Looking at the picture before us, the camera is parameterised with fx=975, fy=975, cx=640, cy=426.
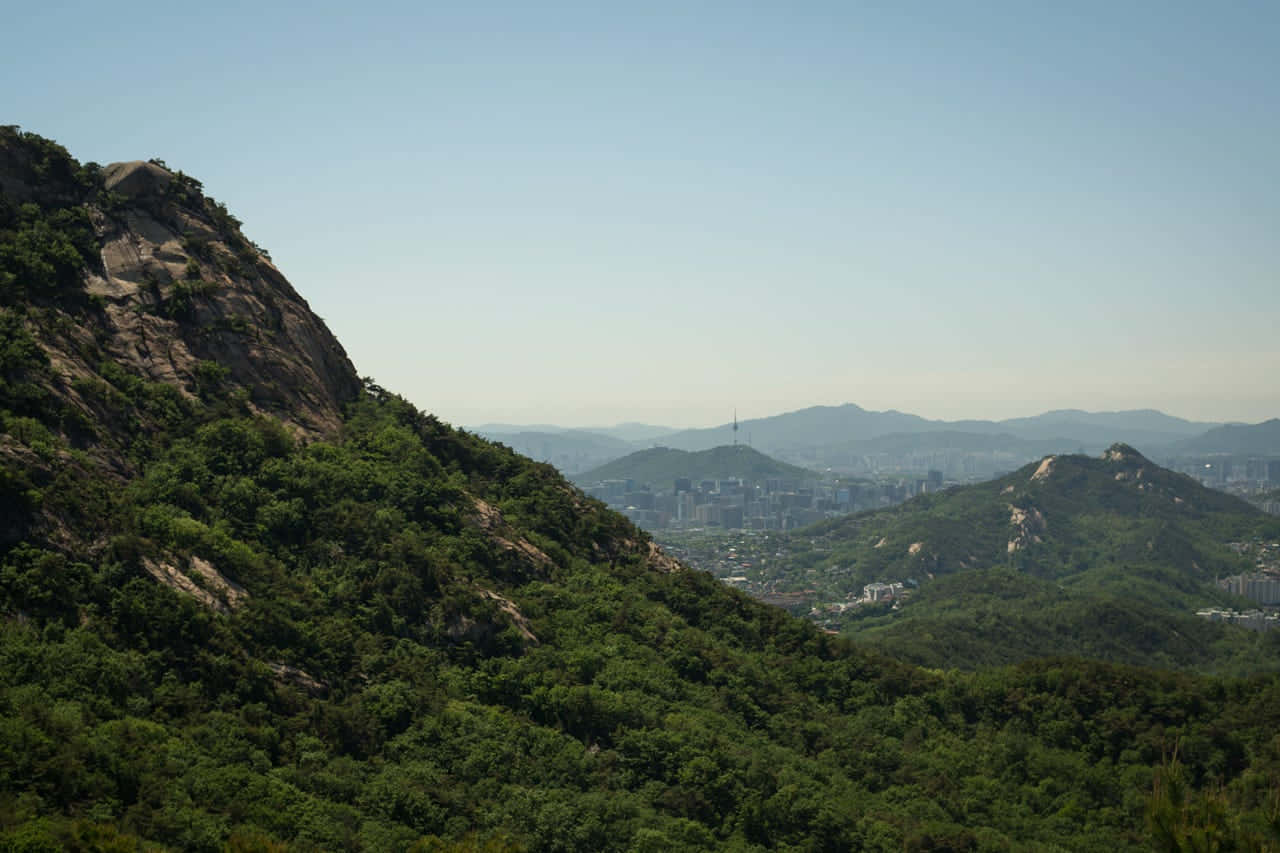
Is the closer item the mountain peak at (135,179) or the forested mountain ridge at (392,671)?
the forested mountain ridge at (392,671)

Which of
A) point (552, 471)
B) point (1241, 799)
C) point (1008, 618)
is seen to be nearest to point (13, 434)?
point (552, 471)

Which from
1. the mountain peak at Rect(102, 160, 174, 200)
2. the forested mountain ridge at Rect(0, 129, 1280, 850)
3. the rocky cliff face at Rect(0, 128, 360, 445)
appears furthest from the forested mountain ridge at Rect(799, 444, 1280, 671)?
the mountain peak at Rect(102, 160, 174, 200)

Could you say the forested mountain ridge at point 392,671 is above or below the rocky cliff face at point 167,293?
below

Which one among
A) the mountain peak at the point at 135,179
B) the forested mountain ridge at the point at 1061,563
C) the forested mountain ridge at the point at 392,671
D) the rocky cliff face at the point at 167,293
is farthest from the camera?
the forested mountain ridge at the point at 1061,563

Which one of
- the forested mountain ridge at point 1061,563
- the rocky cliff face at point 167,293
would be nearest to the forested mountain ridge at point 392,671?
the rocky cliff face at point 167,293

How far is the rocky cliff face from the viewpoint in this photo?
3538 cm

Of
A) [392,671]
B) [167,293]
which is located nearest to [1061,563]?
[392,671]

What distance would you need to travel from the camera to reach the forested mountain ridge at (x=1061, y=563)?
8581 cm

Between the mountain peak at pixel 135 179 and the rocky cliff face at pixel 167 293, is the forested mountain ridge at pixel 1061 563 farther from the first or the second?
the mountain peak at pixel 135 179

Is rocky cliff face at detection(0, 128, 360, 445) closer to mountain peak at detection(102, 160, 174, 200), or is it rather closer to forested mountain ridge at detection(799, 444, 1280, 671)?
mountain peak at detection(102, 160, 174, 200)

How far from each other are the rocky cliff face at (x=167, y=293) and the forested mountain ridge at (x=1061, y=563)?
5031cm

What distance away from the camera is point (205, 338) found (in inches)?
1471

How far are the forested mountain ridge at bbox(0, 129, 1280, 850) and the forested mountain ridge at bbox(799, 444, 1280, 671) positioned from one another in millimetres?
34829

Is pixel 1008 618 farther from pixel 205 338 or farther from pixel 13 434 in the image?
pixel 13 434
